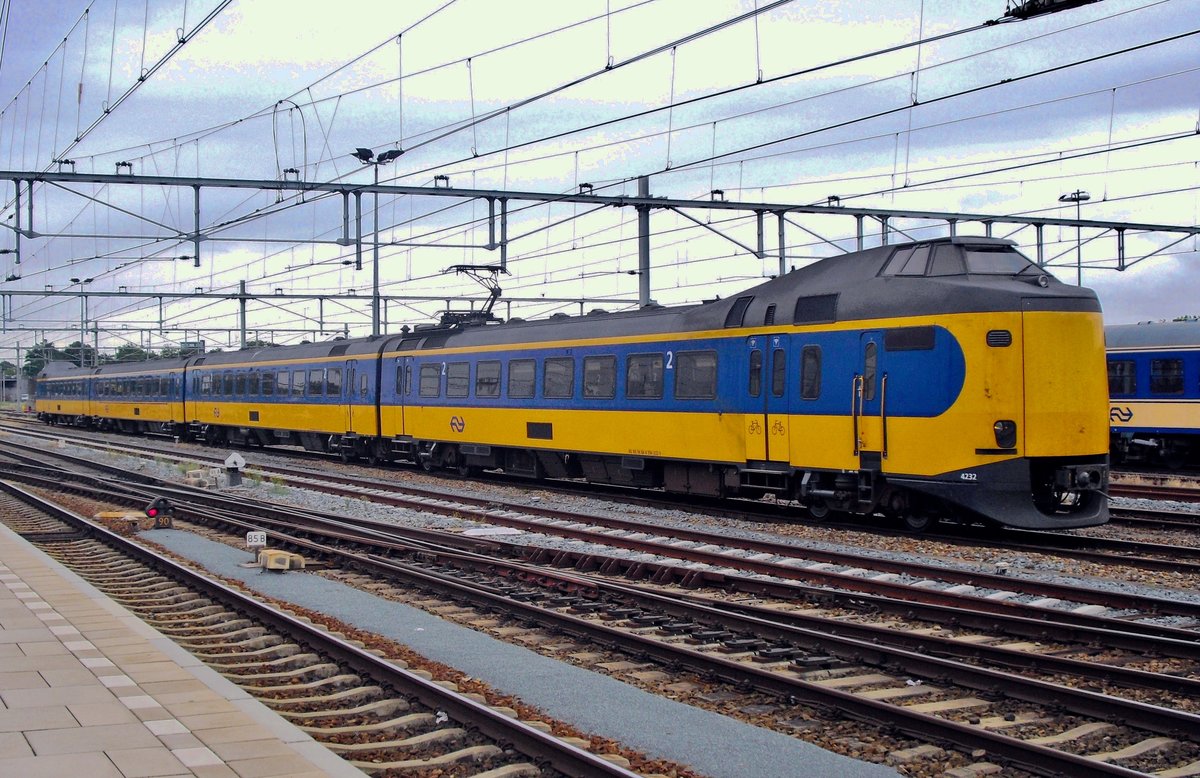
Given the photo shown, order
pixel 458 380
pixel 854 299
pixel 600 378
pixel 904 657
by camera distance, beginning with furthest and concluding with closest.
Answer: pixel 458 380 → pixel 600 378 → pixel 854 299 → pixel 904 657

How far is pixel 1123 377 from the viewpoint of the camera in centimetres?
2914

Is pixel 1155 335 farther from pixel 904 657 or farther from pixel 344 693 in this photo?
pixel 344 693

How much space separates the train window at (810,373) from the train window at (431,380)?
12.0 m

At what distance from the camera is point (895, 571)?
39.9 feet

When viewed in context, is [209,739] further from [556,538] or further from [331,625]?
[556,538]

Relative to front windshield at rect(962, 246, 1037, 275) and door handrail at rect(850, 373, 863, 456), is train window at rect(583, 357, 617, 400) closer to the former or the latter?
door handrail at rect(850, 373, 863, 456)

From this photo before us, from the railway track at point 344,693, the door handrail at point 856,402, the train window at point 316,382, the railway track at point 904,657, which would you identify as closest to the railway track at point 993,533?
the door handrail at point 856,402

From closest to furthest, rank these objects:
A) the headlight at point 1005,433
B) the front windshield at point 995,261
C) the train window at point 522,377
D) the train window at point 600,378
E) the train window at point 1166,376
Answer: the headlight at point 1005,433
the front windshield at point 995,261
the train window at point 600,378
the train window at point 522,377
the train window at point 1166,376

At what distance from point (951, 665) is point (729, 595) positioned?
3.65 m

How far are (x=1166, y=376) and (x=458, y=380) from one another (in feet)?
58.6

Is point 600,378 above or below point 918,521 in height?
above

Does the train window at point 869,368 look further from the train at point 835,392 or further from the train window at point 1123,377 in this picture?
the train window at point 1123,377

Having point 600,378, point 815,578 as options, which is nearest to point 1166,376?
point 600,378

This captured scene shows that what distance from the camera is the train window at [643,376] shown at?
1914cm
